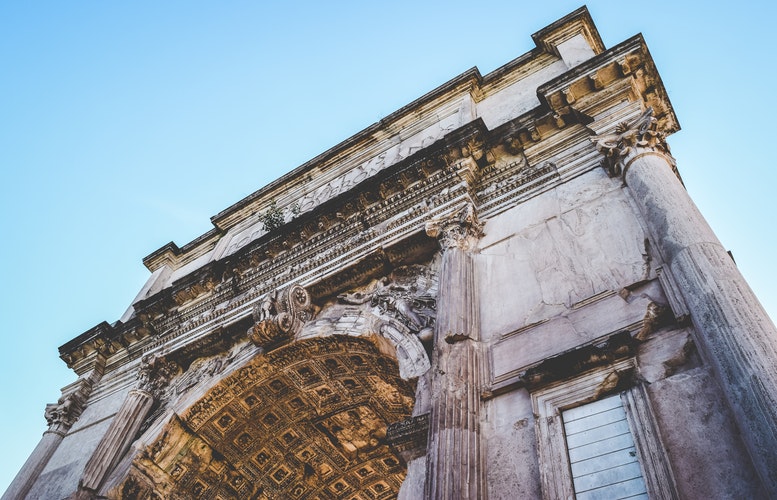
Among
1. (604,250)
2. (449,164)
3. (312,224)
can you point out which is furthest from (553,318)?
(312,224)

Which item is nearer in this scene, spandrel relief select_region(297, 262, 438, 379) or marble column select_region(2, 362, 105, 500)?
spandrel relief select_region(297, 262, 438, 379)

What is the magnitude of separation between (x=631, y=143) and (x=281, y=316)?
535cm

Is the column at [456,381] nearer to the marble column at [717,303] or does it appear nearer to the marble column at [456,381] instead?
the marble column at [456,381]

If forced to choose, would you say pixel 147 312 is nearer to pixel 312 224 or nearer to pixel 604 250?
pixel 312 224

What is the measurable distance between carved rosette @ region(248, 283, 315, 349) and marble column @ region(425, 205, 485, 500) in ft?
8.39

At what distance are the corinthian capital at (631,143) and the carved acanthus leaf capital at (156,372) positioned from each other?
316 inches

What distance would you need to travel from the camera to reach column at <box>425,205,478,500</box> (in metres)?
4.62

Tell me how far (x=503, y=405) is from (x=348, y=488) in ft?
20.8

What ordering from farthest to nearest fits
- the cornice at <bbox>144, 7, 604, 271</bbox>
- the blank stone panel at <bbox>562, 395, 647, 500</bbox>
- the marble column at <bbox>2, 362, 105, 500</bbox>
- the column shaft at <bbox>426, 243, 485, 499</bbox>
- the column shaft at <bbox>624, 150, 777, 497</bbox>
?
1. the cornice at <bbox>144, 7, 604, 271</bbox>
2. the marble column at <bbox>2, 362, 105, 500</bbox>
3. the column shaft at <bbox>426, 243, 485, 499</bbox>
4. the blank stone panel at <bbox>562, 395, 647, 500</bbox>
5. the column shaft at <bbox>624, 150, 777, 497</bbox>

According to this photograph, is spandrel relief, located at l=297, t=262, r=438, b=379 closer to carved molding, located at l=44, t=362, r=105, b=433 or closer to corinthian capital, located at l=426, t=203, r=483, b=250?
corinthian capital, located at l=426, t=203, r=483, b=250

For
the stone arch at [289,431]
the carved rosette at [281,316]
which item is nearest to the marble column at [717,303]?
the stone arch at [289,431]

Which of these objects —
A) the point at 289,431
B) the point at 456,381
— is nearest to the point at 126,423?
the point at 289,431

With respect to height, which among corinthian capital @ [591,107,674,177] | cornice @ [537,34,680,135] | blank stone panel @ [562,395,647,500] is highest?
cornice @ [537,34,680,135]

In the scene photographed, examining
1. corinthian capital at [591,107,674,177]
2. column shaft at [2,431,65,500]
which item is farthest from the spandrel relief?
column shaft at [2,431,65,500]
